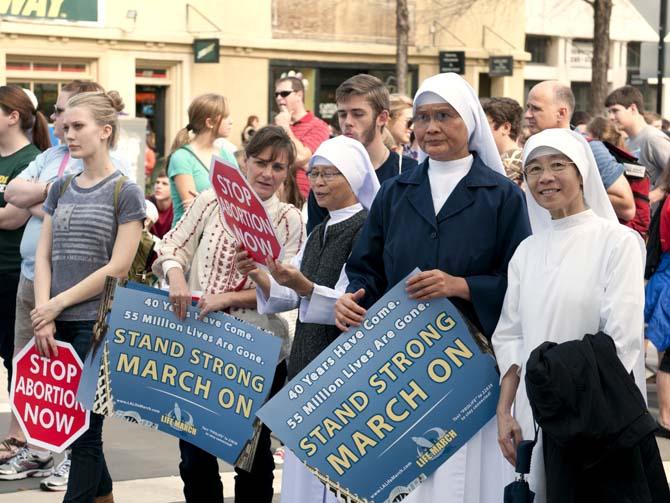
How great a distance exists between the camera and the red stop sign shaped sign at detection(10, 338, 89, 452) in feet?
20.4

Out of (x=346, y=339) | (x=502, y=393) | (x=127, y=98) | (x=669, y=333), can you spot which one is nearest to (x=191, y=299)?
(x=346, y=339)

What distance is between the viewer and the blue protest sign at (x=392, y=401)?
489 centimetres

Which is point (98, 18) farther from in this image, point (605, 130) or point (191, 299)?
point (191, 299)

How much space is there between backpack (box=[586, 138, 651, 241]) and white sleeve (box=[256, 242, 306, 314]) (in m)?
3.80

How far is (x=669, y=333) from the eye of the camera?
9.08 meters

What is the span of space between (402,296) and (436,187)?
439 mm

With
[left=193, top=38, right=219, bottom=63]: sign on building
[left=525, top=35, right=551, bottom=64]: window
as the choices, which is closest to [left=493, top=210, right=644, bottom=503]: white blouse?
[left=193, top=38, right=219, bottom=63]: sign on building

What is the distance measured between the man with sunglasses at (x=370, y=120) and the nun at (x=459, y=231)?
150 cm

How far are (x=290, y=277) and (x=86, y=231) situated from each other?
1369 mm

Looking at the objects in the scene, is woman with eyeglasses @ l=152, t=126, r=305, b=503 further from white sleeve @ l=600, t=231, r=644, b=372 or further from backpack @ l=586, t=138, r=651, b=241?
backpack @ l=586, t=138, r=651, b=241

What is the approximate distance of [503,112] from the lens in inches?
330

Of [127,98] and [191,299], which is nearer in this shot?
[191,299]

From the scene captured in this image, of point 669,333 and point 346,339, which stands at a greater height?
point 346,339

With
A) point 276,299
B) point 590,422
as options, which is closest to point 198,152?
point 276,299
